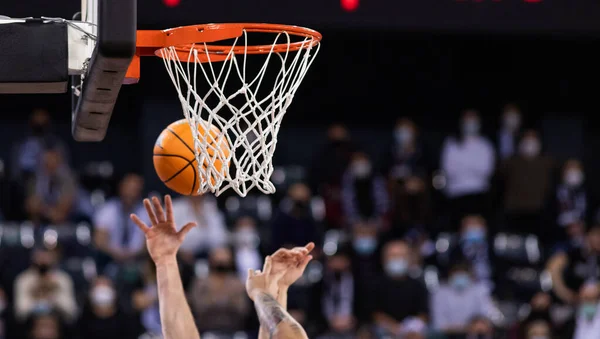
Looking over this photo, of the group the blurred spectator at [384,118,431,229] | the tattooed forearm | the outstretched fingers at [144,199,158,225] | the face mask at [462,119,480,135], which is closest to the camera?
the tattooed forearm

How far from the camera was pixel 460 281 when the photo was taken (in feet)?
33.6

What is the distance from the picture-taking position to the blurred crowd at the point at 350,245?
961 cm

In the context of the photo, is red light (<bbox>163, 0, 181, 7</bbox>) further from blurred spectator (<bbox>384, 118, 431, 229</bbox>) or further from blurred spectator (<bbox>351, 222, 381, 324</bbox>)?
blurred spectator (<bbox>384, 118, 431, 229</bbox>)

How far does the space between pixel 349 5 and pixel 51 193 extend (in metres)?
5.00

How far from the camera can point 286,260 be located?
4520 millimetres

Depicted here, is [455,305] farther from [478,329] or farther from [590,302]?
[590,302]

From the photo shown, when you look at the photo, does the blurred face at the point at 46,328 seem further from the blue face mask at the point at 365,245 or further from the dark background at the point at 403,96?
the dark background at the point at 403,96

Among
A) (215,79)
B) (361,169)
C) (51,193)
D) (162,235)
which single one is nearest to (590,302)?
(361,169)

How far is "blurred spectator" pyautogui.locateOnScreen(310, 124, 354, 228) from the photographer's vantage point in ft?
37.4

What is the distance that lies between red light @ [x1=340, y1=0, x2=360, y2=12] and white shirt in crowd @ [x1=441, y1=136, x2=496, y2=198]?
512 cm

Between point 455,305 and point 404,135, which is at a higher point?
point 404,135

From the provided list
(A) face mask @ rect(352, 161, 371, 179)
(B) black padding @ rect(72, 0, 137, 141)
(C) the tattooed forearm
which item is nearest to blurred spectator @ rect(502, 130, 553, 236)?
(A) face mask @ rect(352, 161, 371, 179)

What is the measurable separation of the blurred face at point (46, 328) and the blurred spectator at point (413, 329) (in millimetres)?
3024

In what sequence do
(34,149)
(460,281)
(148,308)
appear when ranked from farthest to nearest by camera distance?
(34,149)
(460,281)
(148,308)
